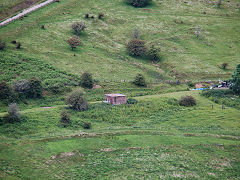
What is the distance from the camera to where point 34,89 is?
68062 millimetres

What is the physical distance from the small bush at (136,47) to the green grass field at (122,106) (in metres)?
2.47

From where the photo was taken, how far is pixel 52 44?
95312 mm

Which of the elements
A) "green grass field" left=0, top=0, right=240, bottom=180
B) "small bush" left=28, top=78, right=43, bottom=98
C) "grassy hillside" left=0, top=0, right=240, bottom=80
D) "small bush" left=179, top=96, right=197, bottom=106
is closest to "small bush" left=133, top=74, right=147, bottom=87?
"green grass field" left=0, top=0, right=240, bottom=180

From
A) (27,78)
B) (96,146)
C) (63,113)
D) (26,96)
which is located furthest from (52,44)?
(96,146)

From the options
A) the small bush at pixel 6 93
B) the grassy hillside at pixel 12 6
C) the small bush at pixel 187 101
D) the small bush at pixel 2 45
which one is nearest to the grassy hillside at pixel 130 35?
the small bush at pixel 2 45

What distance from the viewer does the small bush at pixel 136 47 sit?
100812 millimetres

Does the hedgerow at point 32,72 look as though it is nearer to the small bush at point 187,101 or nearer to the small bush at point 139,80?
the small bush at point 139,80

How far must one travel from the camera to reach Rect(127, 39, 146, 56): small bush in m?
101

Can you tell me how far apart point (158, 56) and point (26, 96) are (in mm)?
51418

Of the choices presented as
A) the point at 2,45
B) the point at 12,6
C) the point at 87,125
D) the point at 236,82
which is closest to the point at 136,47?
the point at 236,82

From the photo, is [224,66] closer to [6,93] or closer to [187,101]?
[187,101]

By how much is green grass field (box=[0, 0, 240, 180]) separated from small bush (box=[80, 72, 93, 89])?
6.10 ft

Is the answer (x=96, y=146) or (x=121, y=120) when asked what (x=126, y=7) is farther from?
(x=96, y=146)

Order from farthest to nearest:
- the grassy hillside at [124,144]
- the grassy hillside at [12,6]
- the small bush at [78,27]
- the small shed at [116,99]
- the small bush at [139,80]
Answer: the grassy hillside at [12,6]
the small bush at [78,27]
the small bush at [139,80]
the small shed at [116,99]
the grassy hillside at [124,144]
